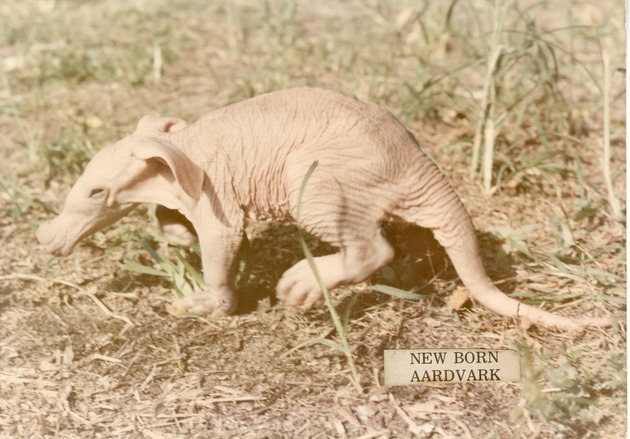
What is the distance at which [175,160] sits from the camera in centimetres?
329

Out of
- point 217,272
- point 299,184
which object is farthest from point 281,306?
point 299,184

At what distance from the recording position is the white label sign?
130 inches

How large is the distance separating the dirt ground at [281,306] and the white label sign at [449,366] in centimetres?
5

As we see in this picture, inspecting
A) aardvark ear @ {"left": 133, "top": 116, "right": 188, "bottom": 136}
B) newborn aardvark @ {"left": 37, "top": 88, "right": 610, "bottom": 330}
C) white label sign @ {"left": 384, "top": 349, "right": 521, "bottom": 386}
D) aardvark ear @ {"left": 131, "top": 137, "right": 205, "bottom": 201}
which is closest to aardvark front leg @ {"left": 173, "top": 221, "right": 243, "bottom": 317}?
newborn aardvark @ {"left": 37, "top": 88, "right": 610, "bottom": 330}

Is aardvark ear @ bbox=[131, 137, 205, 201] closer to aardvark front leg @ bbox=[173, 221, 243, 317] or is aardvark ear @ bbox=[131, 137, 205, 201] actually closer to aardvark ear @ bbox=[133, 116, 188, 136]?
aardvark front leg @ bbox=[173, 221, 243, 317]

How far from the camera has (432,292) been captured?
3.79m

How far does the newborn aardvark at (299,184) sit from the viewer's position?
11.1 ft

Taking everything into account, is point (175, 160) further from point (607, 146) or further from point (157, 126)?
point (607, 146)

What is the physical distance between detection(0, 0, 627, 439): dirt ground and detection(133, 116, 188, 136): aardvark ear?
0.72m

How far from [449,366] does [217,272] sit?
119cm

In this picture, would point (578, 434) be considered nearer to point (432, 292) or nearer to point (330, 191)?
point (432, 292)

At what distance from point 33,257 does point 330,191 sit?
189cm

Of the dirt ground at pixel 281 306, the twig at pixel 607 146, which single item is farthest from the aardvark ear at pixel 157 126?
the twig at pixel 607 146

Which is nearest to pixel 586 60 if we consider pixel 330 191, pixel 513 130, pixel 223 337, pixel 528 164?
pixel 513 130
